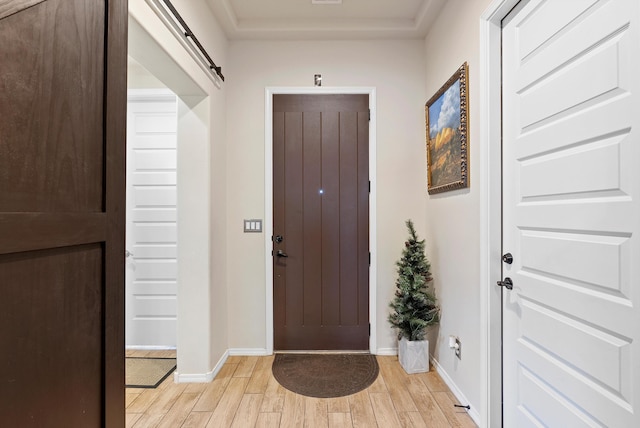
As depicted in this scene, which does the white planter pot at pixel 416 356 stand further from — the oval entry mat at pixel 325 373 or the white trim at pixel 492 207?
the white trim at pixel 492 207

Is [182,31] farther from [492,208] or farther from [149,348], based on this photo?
[149,348]

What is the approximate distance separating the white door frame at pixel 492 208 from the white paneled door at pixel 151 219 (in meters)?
2.58

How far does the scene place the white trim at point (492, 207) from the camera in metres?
1.65

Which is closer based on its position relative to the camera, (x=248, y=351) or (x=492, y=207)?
(x=492, y=207)

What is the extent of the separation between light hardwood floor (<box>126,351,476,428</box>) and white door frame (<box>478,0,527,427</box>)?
1.13 ft

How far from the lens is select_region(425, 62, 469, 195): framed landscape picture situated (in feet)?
6.29

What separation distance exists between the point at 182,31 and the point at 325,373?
8.07ft

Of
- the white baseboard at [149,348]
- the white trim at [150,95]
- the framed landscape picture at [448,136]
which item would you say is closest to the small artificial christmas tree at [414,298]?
the framed landscape picture at [448,136]

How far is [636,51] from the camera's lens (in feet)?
3.06

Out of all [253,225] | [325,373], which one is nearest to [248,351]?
[325,373]

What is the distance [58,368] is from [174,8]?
174 cm

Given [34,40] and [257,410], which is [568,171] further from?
[257,410]

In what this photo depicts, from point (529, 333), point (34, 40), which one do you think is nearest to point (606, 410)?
point (529, 333)

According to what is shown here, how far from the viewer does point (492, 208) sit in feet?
5.42
